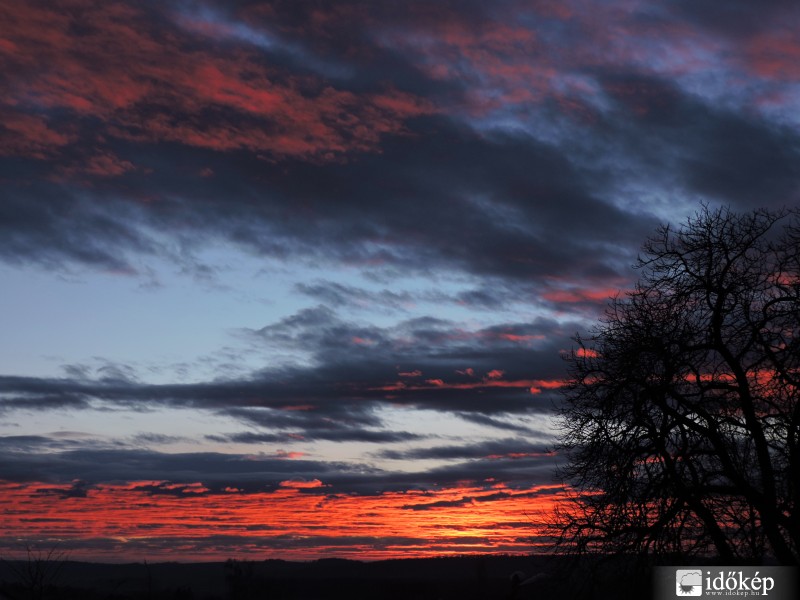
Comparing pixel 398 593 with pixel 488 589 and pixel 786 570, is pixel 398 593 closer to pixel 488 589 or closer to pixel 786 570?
pixel 488 589

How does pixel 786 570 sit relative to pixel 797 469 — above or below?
below

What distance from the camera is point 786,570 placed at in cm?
1919

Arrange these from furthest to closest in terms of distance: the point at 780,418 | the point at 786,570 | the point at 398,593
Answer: the point at 398,593
the point at 780,418
the point at 786,570

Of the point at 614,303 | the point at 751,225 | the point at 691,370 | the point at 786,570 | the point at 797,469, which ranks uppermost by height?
the point at 751,225

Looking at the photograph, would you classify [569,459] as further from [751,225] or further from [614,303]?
[751,225]

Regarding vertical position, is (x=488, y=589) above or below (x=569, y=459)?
below

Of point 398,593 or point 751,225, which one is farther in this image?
point 398,593

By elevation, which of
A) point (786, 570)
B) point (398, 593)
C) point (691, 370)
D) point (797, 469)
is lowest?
point (398, 593)

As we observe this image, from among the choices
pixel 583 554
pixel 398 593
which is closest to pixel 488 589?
pixel 398 593

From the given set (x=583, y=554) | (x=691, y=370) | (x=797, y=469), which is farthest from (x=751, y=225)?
(x=583, y=554)

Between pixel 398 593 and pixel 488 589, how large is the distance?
1379cm

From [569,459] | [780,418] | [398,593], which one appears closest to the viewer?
[780,418]

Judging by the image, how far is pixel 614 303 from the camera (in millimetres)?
22688

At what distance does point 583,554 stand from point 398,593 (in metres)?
120
